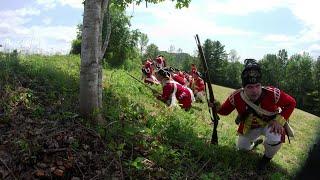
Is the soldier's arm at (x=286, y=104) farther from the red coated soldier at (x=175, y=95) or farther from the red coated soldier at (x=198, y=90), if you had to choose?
the red coated soldier at (x=198, y=90)

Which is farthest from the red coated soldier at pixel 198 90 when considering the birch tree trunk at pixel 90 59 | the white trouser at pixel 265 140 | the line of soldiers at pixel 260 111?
the birch tree trunk at pixel 90 59

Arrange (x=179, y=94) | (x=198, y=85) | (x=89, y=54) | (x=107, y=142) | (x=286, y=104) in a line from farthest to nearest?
(x=198, y=85) → (x=179, y=94) → (x=286, y=104) → (x=89, y=54) → (x=107, y=142)

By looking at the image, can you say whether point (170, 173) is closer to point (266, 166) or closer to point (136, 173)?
point (136, 173)

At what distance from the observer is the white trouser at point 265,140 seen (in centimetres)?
728

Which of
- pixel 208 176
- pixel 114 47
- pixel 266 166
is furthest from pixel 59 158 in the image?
pixel 114 47

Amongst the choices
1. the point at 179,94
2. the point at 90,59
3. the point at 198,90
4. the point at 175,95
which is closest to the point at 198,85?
the point at 198,90

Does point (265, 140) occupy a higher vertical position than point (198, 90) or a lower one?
higher

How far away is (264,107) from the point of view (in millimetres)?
7473

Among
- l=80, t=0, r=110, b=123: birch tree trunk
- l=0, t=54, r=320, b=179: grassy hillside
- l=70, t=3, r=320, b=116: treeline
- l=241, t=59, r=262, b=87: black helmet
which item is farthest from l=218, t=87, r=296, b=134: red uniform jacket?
l=70, t=3, r=320, b=116: treeline

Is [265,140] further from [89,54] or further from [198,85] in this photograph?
[198,85]

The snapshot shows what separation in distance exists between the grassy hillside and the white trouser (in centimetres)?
25

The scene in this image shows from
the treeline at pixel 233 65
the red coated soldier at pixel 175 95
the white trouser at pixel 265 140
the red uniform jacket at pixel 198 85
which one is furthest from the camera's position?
the treeline at pixel 233 65

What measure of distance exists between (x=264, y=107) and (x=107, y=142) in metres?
2.77

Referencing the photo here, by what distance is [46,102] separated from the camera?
26.3 feet
